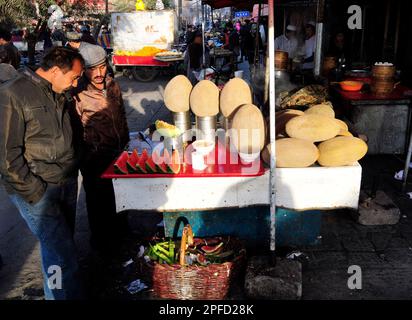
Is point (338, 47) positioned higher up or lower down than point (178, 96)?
higher up

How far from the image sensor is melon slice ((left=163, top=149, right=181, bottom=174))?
2.99 metres

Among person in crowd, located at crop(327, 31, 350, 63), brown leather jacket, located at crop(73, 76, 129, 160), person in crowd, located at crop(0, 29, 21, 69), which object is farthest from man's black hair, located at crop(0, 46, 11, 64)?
person in crowd, located at crop(327, 31, 350, 63)

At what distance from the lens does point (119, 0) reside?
101 feet

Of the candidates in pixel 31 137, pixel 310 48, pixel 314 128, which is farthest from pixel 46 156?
pixel 310 48

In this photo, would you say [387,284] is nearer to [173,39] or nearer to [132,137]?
[132,137]

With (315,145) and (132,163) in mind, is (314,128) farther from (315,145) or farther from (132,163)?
(132,163)

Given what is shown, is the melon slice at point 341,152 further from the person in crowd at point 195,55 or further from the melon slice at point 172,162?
the person in crowd at point 195,55

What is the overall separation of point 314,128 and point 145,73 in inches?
455

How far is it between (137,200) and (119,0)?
31681 mm

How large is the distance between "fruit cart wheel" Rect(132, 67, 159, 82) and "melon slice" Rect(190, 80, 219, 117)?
10688mm

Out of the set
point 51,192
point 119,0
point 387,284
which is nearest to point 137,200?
point 51,192

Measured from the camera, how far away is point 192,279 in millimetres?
2895

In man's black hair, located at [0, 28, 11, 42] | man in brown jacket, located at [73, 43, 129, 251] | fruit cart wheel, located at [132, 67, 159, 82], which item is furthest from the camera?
fruit cart wheel, located at [132, 67, 159, 82]

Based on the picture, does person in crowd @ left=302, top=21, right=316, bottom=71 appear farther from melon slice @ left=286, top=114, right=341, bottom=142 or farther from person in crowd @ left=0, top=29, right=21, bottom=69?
person in crowd @ left=0, top=29, right=21, bottom=69
